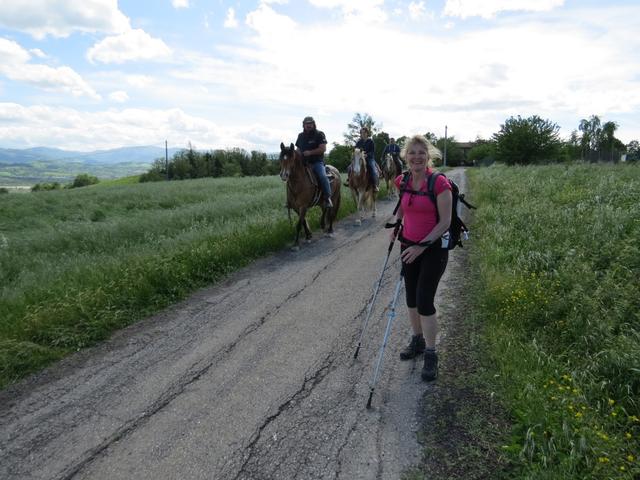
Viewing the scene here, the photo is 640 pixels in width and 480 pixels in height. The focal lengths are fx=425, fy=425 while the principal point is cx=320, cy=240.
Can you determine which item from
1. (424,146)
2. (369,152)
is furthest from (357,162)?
(424,146)

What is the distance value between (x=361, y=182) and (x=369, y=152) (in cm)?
134

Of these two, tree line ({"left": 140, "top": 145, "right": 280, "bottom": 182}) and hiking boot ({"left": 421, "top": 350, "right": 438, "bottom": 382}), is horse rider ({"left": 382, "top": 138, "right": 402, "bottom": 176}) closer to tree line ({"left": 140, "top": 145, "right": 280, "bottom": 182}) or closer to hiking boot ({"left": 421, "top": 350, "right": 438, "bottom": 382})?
hiking boot ({"left": 421, "top": 350, "right": 438, "bottom": 382})

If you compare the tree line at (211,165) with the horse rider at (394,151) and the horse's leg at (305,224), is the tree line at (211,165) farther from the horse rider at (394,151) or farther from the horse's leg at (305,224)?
the horse's leg at (305,224)

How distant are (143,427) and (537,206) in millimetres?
10538

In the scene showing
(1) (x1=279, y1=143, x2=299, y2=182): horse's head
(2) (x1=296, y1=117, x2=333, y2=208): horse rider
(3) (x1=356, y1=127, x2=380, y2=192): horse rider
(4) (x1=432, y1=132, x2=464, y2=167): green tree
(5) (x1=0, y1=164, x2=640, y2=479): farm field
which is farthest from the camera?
(4) (x1=432, y1=132, x2=464, y2=167): green tree

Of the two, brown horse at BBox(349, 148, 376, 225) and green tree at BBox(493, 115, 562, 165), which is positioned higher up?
green tree at BBox(493, 115, 562, 165)

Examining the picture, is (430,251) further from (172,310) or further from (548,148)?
(548,148)

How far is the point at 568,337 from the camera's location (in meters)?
4.69

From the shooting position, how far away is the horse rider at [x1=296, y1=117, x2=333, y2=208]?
10961 millimetres

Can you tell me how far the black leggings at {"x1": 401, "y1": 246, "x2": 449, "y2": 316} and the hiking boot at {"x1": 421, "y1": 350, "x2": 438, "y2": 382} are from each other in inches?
17.0

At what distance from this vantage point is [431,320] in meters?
4.41

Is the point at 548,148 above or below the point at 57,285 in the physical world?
above

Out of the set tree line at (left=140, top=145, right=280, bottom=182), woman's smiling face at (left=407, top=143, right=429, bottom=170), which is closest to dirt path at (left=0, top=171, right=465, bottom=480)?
woman's smiling face at (left=407, top=143, right=429, bottom=170)

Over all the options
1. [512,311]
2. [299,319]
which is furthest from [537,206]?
[299,319]
